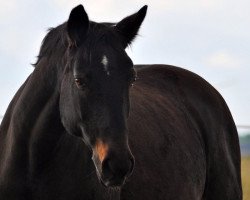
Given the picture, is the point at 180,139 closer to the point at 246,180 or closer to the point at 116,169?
the point at 116,169

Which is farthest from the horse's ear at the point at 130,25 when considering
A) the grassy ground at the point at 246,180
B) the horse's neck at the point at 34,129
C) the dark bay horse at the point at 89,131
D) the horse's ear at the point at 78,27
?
the grassy ground at the point at 246,180

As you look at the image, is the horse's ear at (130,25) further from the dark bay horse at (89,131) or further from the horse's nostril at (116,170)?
the horse's nostril at (116,170)

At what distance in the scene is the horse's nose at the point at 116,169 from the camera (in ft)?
13.5

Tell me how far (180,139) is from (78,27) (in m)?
2.10

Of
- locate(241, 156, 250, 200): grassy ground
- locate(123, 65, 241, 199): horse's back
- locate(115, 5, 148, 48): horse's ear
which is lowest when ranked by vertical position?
locate(241, 156, 250, 200): grassy ground

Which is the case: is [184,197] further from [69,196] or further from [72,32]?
[72,32]

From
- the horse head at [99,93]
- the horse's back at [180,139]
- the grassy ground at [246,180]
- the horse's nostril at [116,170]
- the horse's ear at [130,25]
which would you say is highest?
the horse's ear at [130,25]

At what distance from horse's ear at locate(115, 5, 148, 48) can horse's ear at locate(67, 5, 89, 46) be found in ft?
0.81

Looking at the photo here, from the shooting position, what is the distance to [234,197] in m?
7.21

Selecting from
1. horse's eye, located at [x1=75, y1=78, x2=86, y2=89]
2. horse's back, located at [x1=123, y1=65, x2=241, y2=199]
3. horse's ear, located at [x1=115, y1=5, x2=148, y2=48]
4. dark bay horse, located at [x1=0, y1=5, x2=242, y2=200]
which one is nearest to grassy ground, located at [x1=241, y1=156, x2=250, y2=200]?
horse's back, located at [x1=123, y1=65, x2=241, y2=199]

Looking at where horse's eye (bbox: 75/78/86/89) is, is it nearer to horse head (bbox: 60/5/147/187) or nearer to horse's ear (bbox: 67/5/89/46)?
horse head (bbox: 60/5/147/187)

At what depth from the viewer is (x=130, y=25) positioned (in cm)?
484

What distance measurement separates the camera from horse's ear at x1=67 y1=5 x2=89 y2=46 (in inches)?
181

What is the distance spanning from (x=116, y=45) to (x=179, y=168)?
196 centimetres
